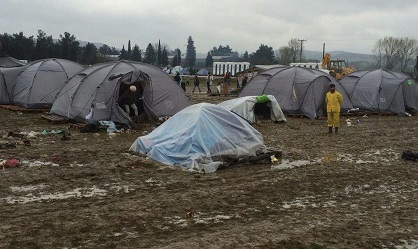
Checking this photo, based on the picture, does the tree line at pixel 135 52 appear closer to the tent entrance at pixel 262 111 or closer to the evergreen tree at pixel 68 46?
the evergreen tree at pixel 68 46

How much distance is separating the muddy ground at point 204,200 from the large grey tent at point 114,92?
278 cm

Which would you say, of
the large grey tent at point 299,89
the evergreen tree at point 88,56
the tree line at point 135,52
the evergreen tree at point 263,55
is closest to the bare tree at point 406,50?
the tree line at point 135,52

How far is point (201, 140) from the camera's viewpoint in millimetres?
10258

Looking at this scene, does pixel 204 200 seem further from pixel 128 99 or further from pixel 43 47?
pixel 43 47

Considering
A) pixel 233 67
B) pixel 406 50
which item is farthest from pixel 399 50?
pixel 233 67

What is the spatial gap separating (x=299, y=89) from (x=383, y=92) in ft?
17.5

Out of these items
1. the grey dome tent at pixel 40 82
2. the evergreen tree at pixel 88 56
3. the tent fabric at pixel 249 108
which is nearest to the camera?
the tent fabric at pixel 249 108

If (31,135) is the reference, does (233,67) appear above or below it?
above

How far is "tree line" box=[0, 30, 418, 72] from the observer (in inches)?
2076

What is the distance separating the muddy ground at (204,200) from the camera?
5984 millimetres

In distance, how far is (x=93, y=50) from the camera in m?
66.2

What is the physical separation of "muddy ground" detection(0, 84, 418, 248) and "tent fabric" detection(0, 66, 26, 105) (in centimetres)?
924

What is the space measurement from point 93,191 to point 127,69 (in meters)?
9.36

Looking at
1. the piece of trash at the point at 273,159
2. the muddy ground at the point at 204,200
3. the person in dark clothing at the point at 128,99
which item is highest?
the person in dark clothing at the point at 128,99
